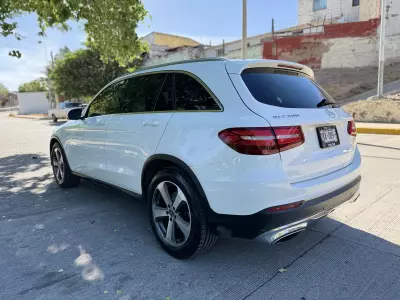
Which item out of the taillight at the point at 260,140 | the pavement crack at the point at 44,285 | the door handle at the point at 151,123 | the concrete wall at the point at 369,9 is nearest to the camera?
the taillight at the point at 260,140

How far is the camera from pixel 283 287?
2.57 meters

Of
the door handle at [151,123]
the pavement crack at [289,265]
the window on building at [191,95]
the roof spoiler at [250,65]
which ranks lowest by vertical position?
the pavement crack at [289,265]

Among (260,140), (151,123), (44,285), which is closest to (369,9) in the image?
(151,123)

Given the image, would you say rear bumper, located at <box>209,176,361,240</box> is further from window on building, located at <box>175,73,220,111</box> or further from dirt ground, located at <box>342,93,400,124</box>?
dirt ground, located at <box>342,93,400,124</box>

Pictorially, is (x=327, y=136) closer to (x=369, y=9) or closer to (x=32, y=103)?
(x=369, y=9)

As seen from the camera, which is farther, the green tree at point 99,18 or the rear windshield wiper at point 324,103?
the green tree at point 99,18

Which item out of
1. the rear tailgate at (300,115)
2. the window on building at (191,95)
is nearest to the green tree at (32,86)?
the window on building at (191,95)

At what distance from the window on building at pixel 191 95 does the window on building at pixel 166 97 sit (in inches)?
3.3

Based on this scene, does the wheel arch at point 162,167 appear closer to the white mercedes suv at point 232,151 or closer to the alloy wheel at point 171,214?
the white mercedes suv at point 232,151

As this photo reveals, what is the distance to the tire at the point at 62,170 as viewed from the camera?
5.27m

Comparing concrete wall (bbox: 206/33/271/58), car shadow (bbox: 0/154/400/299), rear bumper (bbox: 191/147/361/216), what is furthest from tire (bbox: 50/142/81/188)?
concrete wall (bbox: 206/33/271/58)

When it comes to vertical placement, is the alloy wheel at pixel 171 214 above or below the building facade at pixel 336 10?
below

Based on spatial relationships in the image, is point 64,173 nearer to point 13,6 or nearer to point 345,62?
point 13,6

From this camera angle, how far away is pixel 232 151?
2.43 metres
